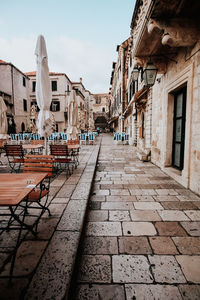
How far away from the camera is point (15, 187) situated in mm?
1779

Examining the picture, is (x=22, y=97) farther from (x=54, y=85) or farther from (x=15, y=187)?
(x=15, y=187)

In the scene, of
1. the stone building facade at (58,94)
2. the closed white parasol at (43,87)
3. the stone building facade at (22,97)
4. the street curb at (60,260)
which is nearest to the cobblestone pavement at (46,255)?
the street curb at (60,260)

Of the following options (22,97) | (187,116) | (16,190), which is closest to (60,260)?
(16,190)

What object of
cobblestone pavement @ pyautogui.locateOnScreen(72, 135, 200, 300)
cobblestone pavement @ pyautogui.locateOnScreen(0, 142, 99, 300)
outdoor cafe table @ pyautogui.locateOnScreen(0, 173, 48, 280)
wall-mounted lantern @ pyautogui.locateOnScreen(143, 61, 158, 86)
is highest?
wall-mounted lantern @ pyautogui.locateOnScreen(143, 61, 158, 86)

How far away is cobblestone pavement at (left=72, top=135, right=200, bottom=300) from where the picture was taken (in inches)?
57.7

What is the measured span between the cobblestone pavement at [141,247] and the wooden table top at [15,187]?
0.99 m

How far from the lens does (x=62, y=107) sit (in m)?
27.4

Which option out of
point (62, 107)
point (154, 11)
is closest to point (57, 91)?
point (62, 107)

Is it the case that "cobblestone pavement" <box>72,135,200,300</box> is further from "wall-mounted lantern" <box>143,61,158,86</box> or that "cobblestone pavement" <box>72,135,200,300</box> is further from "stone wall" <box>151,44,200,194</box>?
"wall-mounted lantern" <box>143,61,158,86</box>

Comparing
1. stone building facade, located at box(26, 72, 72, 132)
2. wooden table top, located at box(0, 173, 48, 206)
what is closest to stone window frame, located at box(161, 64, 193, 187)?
wooden table top, located at box(0, 173, 48, 206)

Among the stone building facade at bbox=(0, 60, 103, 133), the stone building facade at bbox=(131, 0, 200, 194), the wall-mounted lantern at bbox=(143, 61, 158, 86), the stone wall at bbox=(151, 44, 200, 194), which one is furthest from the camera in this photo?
the stone building facade at bbox=(0, 60, 103, 133)

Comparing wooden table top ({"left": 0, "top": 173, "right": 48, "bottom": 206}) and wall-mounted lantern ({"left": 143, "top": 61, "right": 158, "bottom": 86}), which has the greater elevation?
wall-mounted lantern ({"left": 143, "top": 61, "right": 158, "bottom": 86})

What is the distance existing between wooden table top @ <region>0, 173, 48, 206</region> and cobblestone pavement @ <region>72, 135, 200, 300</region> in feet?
3.26

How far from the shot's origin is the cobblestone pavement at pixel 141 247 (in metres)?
1.46
